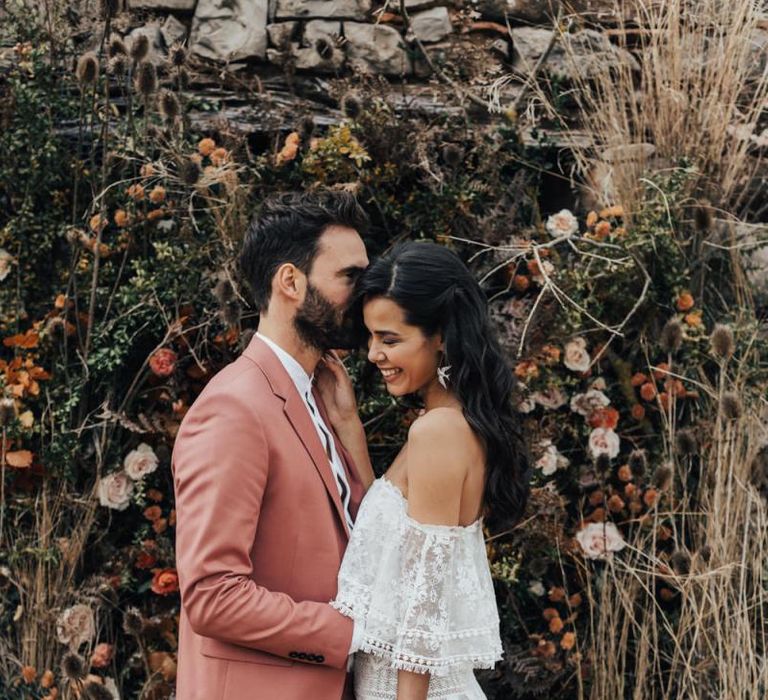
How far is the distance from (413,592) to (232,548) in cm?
45

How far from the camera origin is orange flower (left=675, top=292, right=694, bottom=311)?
12.9 ft

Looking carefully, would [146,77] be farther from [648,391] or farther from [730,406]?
[730,406]

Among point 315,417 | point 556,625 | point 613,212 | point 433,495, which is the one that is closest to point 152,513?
point 315,417

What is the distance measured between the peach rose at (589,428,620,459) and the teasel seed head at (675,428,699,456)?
0.24 meters

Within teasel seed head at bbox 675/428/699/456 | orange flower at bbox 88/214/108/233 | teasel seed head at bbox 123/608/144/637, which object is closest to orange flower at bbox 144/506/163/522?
teasel seed head at bbox 123/608/144/637

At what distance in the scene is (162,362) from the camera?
3613 mm

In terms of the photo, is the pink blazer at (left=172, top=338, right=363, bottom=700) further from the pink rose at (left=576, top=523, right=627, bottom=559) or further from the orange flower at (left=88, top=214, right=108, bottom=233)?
the pink rose at (left=576, top=523, right=627, bottom=559)

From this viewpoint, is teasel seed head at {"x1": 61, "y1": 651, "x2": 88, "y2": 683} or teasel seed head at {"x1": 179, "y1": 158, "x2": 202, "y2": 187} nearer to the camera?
teasel seed head at {"x1": 61, "y1": 651, "x2": 88, "y2": 683}

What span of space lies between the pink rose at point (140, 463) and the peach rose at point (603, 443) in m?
1.72

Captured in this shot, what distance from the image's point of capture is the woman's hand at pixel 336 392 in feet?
9.23

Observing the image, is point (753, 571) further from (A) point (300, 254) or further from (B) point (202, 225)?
(B) point (202, 225)

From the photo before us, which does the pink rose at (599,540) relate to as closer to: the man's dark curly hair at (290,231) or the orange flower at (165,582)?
the orange flower at (165,582)

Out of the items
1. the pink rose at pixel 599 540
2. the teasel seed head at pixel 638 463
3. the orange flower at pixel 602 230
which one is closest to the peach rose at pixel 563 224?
the orange flower at pixel 602 230

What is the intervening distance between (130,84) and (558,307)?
197 cm
